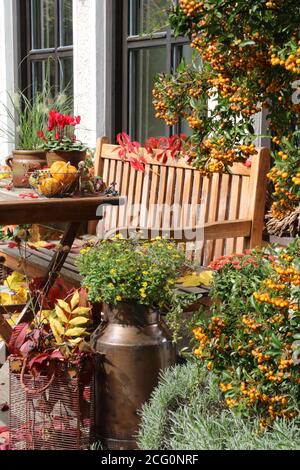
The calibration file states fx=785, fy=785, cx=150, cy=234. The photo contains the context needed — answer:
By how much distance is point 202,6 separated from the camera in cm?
210

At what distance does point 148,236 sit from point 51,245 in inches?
51.4

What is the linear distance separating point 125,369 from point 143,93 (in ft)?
10.3

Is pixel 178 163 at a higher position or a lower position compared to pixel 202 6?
lower

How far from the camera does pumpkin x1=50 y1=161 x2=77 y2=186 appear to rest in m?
3.53

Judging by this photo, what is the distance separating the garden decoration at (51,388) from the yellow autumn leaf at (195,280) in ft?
2.64

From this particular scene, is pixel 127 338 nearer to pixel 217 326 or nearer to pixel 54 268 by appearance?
pixel 217 326

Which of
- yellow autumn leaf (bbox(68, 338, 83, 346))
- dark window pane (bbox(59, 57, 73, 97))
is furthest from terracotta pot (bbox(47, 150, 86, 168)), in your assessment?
dark window pane (bbox(59, 57, 73, 97))

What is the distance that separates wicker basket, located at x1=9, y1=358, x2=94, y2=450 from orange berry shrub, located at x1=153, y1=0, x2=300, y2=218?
41.1 inches

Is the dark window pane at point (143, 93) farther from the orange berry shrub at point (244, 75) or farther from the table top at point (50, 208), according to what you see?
the orange berry shrub at point (244, 75)

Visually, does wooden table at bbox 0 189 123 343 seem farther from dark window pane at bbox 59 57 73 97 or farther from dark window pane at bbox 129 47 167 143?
dark window pane at bbox 59 57 73 97

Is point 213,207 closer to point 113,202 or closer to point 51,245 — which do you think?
point 113,202

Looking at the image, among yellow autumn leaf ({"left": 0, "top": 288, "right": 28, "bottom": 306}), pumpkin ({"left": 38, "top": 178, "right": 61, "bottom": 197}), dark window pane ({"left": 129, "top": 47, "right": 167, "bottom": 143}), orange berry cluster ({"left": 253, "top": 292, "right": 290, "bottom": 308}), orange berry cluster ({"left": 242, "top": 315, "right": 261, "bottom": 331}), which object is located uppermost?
dark window pane ({"left": 129, "top": 47, "right": 167, "bottom": 143})

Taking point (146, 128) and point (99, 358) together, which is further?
point (146, 128)

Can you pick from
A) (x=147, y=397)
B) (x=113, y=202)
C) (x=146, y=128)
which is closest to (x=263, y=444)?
(x=147, y=397)
